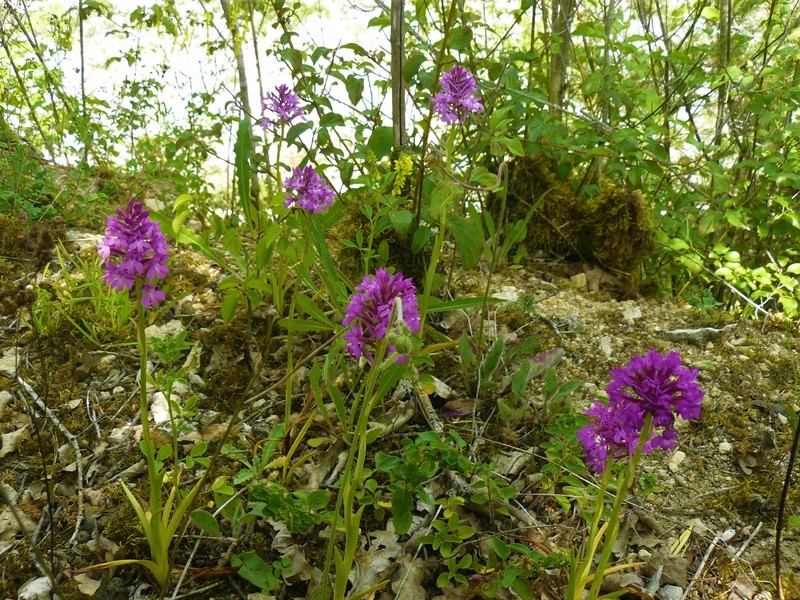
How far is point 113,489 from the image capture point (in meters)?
1.73

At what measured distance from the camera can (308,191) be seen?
1.90 metres

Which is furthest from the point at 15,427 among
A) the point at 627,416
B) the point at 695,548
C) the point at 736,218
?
the point at 736,218

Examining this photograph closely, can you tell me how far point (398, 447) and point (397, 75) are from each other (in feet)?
4.74

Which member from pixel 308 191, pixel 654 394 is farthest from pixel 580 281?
pixel 654 394

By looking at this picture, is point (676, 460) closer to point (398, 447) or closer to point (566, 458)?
point (566, 458)

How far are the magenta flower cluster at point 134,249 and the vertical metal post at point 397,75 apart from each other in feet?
4.34

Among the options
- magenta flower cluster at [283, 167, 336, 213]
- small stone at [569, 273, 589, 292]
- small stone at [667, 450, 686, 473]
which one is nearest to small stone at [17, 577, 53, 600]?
magenta flower cluster at [283, 167, 336, 213]

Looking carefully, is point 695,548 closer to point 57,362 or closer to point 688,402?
point 688,402

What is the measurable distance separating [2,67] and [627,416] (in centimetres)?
408

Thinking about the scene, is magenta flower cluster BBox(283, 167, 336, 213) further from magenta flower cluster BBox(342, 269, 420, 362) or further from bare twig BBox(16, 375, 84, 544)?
bare twig BBox(16, 375, 84, 544)

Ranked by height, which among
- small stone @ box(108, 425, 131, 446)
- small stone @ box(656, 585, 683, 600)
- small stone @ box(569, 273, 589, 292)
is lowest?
small stone @ box(656, 585, 683, 600)

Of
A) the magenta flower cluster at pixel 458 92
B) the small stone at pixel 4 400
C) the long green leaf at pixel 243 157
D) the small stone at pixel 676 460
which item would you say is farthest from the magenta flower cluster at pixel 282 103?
the small stone at pixel 676 460

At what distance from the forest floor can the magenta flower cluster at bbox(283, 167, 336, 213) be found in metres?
0.44

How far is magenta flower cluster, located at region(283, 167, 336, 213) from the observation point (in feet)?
6.20
